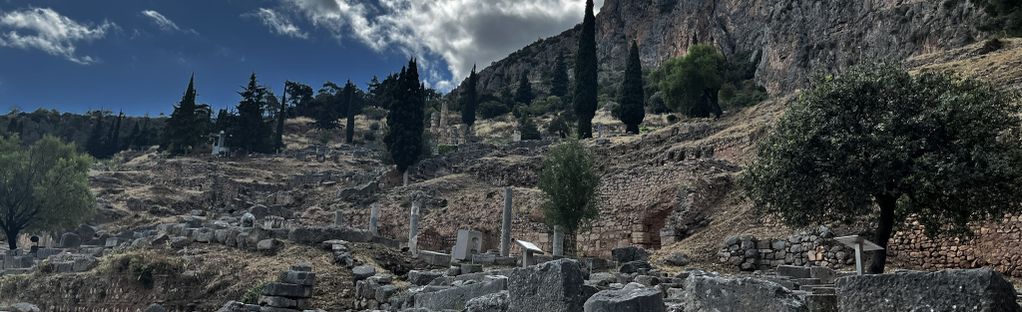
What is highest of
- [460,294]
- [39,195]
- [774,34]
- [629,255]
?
[774,34]

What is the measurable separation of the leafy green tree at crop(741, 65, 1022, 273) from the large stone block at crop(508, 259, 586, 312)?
10.6 meters

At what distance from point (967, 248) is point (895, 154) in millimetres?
4881

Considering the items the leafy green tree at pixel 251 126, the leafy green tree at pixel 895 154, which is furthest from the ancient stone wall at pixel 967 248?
the leafy green tree at pixel 251 126

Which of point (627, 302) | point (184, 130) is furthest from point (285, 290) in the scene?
point (184, 130)

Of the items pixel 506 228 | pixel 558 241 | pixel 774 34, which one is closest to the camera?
pixel 558 241

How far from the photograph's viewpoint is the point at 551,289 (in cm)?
660

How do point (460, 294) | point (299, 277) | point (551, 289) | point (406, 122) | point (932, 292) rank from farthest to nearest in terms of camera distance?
point (406, 122) < point (299, 277) < point (460, 294) < point (551, 289) < point (932, 292)

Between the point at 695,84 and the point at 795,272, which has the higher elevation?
the point at 695,84

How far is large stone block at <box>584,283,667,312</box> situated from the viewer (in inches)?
223

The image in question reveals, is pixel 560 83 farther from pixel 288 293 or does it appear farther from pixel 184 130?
pixel 288 293

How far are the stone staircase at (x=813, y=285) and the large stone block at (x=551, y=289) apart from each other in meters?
1.95

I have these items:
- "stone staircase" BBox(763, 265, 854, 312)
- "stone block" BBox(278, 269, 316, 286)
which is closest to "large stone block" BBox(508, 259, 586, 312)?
"stone staircase" BBox(763, 265, 854, 312)

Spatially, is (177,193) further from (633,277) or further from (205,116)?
(633,277)

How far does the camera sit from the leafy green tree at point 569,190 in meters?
27.0
